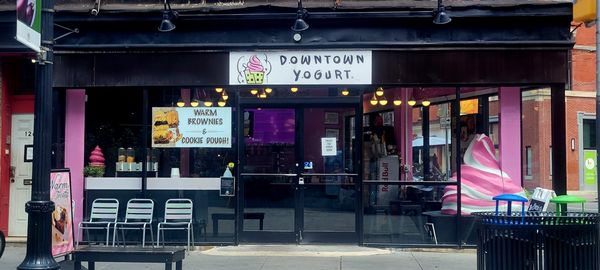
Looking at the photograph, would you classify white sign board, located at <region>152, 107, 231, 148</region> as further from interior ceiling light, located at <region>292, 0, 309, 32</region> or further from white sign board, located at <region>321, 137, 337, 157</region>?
interior ceiling light, located at <region>292, 0, 309, 32</region>

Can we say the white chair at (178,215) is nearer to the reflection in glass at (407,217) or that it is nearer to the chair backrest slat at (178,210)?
the chair backrest slat at (178,210)

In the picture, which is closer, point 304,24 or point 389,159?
point 304,24

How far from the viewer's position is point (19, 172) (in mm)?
11875

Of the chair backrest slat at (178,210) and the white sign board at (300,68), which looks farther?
the chair backrest slat at (178,210)

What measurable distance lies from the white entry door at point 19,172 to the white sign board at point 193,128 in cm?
272

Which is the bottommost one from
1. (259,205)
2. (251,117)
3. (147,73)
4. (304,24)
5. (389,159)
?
(259,205)

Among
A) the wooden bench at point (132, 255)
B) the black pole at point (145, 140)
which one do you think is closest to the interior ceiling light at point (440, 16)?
the black pole at point (145, 140)

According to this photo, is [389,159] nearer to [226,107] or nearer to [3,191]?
[226,107]

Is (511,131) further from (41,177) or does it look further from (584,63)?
(584,63)

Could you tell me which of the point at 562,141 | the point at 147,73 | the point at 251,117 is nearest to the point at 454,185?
the point at 562,141

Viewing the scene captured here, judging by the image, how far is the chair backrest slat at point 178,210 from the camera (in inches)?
427

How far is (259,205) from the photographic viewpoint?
10938 mm

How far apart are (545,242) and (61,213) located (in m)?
6.66

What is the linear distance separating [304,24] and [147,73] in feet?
9.45
